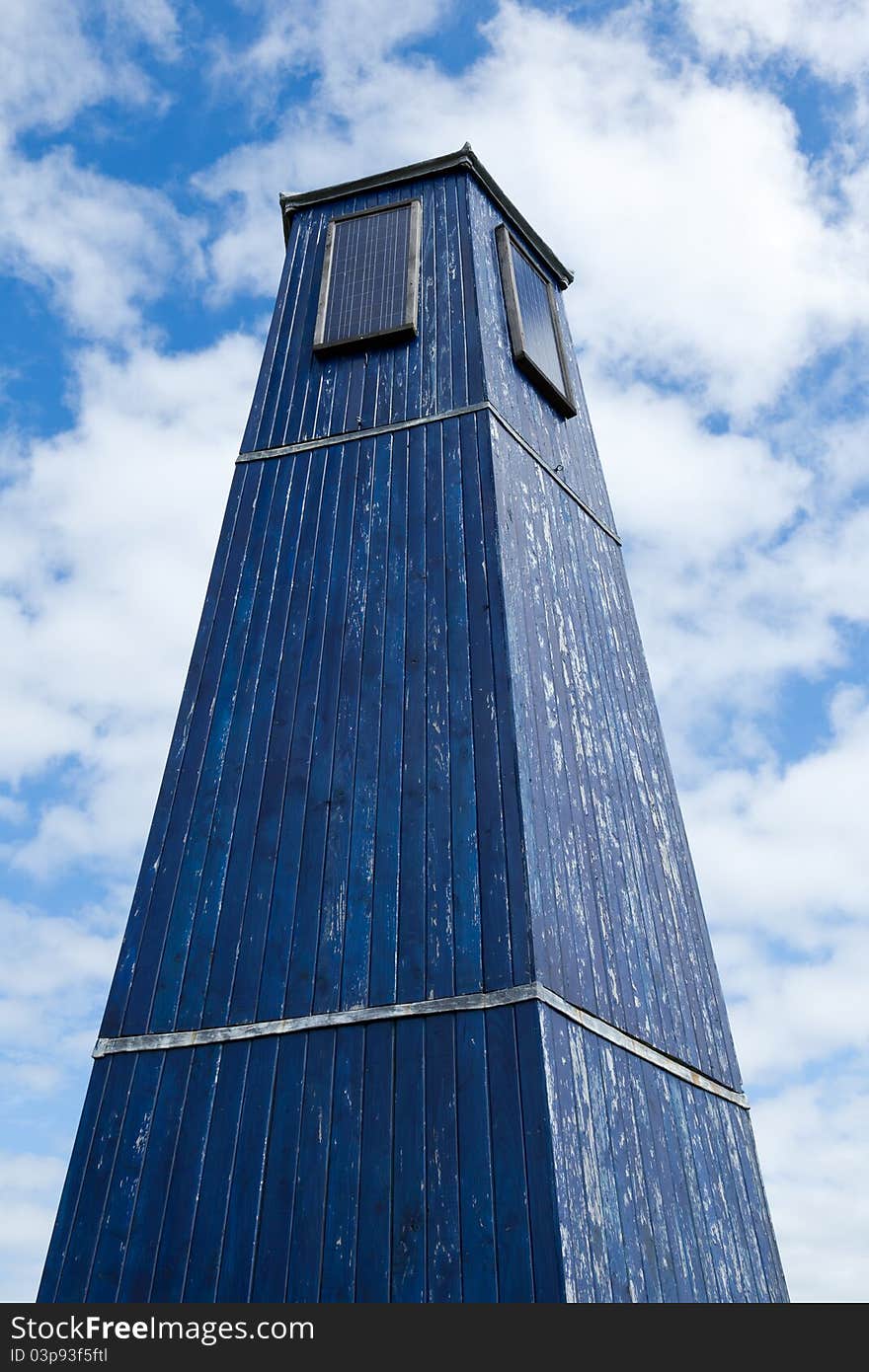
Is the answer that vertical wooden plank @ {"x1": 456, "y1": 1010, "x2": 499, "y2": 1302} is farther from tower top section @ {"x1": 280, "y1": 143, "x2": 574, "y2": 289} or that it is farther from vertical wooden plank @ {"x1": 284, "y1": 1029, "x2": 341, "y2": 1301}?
tower top section @ {"x1": 280, "y1": 143, "x2": 574, "y2": 289}

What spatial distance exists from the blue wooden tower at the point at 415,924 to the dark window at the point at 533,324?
32 cm

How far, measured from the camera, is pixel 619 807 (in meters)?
8.18

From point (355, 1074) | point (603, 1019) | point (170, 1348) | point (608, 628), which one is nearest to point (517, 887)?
point (603, 1019)

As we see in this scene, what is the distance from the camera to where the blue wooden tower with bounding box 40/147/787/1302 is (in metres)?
5.75

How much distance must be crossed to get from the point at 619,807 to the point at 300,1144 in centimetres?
328

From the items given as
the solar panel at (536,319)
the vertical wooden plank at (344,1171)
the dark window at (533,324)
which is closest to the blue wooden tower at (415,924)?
the vertical wooden plank at (344,1171)

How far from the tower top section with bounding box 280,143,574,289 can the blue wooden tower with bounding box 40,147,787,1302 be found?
2282 millimetres

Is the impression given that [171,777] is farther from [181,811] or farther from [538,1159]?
[538,1159]

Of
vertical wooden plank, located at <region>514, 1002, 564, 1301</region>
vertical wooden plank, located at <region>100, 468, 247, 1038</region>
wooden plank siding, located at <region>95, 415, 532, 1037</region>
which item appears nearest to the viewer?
vertical wooden plank, located at <region>514, 1002, 564, 1301</region>

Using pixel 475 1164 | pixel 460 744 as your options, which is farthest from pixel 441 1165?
pixel 460 744

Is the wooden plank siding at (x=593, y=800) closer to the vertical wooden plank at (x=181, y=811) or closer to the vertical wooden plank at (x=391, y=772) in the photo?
the vertical wooden plank at (x=391, y=772)

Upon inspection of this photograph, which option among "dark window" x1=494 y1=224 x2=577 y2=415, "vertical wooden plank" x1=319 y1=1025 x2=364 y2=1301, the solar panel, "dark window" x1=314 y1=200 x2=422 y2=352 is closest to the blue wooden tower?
"vertical wooden plank" x1=319 y1=1025 x2=364 y2=1301

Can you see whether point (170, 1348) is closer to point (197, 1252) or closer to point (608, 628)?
point (197, 1252)

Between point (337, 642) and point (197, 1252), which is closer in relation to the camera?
point (197, 1252)
